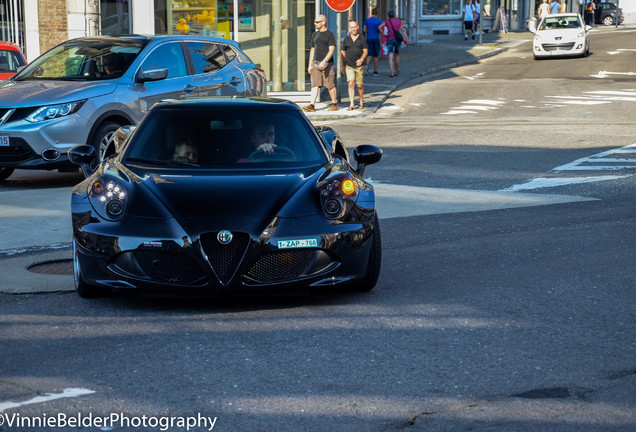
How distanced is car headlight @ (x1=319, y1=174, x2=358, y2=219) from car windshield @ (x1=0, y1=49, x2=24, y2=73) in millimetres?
12731

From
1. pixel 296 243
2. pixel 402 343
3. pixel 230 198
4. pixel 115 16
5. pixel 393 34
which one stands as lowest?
pixel 402 343

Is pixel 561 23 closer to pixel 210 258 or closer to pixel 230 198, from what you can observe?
pixel 230 198

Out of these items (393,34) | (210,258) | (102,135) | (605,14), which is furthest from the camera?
(605,14)

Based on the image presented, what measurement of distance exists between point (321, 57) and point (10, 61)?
665cm

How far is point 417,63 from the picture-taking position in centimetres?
3600

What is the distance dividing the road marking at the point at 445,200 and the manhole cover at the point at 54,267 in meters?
3.37

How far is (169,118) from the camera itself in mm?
7477

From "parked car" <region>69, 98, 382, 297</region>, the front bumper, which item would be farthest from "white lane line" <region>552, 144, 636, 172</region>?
the front bumper

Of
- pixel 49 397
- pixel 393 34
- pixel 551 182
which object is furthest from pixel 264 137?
pixel 393 34

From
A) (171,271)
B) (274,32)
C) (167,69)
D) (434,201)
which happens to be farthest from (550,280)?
(274,32)

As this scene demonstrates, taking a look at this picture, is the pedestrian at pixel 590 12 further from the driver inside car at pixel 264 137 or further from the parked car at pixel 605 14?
the driver inside car at pixel 264 137

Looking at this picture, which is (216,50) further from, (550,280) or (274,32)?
(274,32)

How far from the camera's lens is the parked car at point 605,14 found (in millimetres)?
70875

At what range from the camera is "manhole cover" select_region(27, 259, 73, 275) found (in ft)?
25.2
